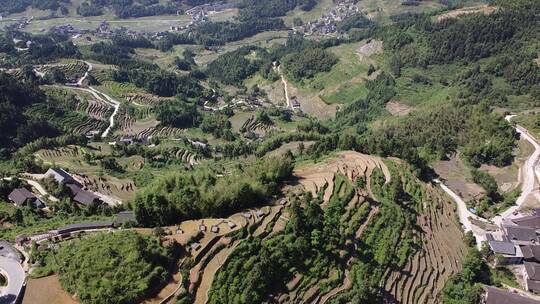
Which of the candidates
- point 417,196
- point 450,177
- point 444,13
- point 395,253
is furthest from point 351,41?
point 395,253

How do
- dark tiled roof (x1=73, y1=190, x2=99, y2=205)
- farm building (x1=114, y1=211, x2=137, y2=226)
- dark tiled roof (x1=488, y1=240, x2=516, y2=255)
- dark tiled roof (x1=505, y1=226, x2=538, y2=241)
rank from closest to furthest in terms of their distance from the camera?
farm building (x1=114, y1=211, x2=137, y2=226) → dark tiled roof (x1=488, y1=240, x2=516, y2=255) → dark tiled roof (x1=505, y1=226, x2=538, y2=241) → dark tiled roof (x1=73, y1=190, x2=99, y2=205)

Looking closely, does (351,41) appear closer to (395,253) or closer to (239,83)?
(239,83)

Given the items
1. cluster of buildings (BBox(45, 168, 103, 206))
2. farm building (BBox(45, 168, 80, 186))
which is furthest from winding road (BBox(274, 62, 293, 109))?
cluster of buildings (BBox(45, 168, 103, 206))

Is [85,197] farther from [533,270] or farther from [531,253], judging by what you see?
[531,253]

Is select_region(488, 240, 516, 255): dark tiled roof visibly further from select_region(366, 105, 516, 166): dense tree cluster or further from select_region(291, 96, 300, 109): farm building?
select_region(291, 96, 300, 109): farm building

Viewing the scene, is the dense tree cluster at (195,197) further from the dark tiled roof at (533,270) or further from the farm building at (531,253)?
the farm building at (531,253)

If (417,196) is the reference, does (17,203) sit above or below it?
above

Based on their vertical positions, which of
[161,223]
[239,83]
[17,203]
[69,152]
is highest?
[161,223]
